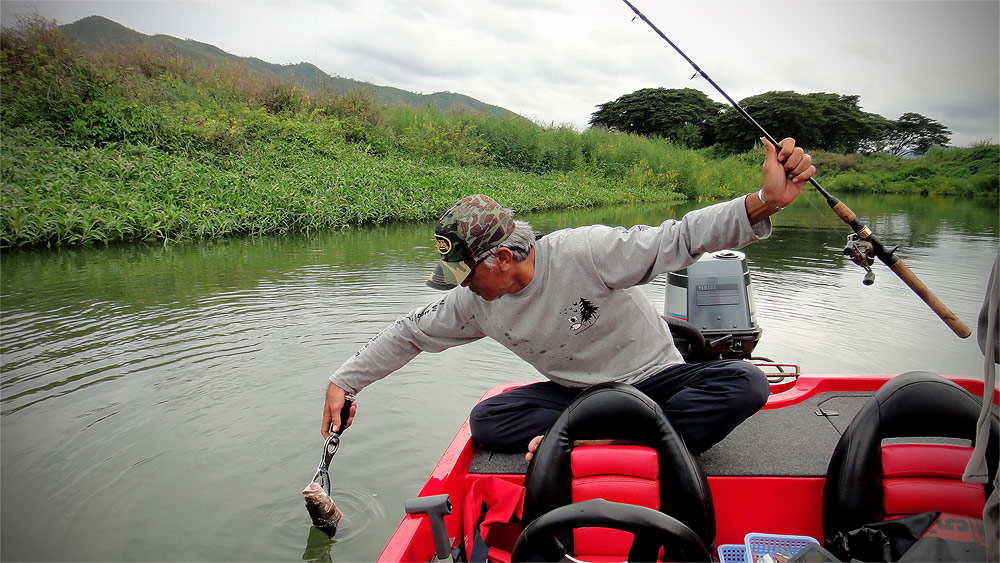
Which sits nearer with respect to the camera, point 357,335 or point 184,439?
point 184,439

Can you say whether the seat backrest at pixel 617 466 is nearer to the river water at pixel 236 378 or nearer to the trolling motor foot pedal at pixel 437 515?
the trolling motor foot pedal at pixel 437 515

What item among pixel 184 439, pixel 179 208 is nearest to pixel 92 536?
pixel 184 439

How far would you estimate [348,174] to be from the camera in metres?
12.8

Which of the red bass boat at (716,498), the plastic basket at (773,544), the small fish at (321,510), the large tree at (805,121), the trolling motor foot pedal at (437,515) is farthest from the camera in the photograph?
the large tree at (805,121)

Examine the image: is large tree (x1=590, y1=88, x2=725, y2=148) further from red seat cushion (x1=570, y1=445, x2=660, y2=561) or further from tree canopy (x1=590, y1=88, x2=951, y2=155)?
red seat cushion (x1=570, y1=445, x2=660, y2=561)

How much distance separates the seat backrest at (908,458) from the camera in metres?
1.43

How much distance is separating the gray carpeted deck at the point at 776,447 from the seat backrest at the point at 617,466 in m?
0.40

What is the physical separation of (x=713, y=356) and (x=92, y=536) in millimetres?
2985

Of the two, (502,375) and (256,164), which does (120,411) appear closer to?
(502,375)

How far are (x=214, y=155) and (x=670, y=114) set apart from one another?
2984cm

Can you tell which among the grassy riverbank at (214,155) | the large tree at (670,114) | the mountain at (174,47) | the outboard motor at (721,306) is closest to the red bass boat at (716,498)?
the outboard motor at (721,306)

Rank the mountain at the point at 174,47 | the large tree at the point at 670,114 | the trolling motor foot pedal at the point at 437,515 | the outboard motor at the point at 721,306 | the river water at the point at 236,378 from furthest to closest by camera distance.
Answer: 1. the large tree at the point at 670,114
2. the mountain at the point at 174,47
3. the outboard motor at the point at 721,306
4. the river water at the point at 236,378
5. the trolling motor foot pedal at the point at 437,515

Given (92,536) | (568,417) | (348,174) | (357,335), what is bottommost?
(92,536)

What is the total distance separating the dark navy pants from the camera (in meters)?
1.88
